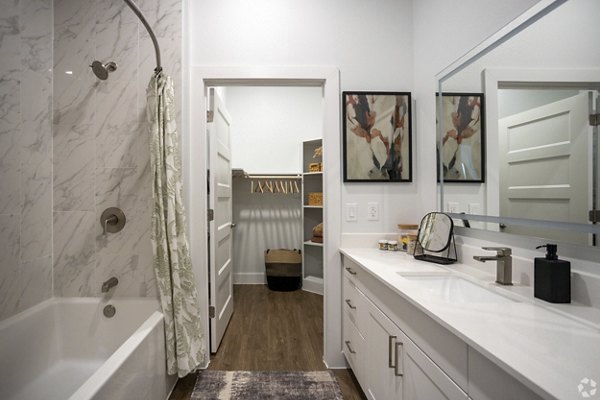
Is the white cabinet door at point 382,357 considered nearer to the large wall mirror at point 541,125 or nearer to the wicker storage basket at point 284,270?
the large wall mirror at point 541,125

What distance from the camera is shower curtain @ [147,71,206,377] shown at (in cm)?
154

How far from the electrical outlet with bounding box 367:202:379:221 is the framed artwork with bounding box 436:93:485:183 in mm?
492

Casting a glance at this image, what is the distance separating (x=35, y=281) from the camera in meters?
1.59

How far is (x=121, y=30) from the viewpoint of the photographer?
1738 mm

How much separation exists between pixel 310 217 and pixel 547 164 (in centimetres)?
273

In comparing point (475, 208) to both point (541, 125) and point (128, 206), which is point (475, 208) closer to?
point (541, 125)

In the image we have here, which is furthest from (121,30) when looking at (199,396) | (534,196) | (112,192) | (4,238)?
(534,196)

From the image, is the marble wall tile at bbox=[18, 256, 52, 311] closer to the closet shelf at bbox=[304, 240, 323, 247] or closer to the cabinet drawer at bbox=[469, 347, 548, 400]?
the cabinet drawer at bbox=[469, 347, 548, 400]

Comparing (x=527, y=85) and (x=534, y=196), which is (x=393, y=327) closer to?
(x=534, y=196)

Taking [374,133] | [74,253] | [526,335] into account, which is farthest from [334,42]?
[74,253]

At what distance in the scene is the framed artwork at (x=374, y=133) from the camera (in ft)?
6.15

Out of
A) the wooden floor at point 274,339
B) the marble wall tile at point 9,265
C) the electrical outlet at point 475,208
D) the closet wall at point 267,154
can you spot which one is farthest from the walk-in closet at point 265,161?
the electrical outlet at point 475,208

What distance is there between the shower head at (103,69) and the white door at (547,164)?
220 cm

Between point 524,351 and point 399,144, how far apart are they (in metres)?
1.51
